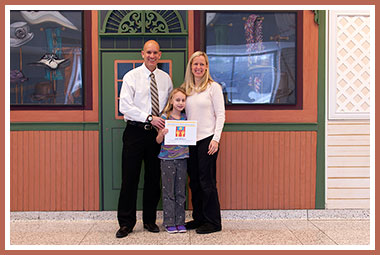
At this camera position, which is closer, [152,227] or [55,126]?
[152,227]

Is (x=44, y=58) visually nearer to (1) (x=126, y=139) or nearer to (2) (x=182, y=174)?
(1) (x=126, y=139)

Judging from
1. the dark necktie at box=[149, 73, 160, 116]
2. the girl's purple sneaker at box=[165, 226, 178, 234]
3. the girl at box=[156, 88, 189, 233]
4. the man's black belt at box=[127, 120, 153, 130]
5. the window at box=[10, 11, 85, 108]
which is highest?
the window at box=[10, 11, 85, 108]

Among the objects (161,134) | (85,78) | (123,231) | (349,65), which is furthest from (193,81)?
(349,65)

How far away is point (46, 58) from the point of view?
3.95 metres

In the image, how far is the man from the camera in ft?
11.4

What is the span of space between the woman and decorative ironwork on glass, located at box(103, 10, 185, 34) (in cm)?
59

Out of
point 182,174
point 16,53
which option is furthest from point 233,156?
point 16,53

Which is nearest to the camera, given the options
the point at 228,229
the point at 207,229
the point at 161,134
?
the point at 161,134

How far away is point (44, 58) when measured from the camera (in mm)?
3947

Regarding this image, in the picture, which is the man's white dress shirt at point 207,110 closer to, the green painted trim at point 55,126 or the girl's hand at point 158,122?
the girl's hand at point 158,122

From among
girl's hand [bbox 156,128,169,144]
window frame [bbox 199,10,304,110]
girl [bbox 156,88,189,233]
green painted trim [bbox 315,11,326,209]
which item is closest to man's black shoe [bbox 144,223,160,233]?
girl [bbox 156,88,189,233]

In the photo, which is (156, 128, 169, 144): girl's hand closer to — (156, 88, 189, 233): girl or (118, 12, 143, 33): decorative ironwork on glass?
(156, 88, 189, 233): girl

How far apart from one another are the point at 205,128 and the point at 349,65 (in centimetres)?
177

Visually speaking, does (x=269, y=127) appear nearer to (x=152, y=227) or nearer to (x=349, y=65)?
(x=349, y=65)
